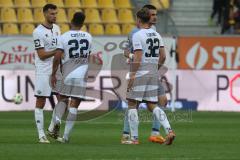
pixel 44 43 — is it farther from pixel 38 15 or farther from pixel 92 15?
pixel 92 15

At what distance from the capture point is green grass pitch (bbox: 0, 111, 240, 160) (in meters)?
12.4

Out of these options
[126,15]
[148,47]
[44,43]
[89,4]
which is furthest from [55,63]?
[126,15]

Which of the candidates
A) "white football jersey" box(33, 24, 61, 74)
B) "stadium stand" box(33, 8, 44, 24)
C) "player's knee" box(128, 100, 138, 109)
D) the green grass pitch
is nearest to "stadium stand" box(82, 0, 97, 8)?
"stadium stand" box(33, 8, 44, 24)

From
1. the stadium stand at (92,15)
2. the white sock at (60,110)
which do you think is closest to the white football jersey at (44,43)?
the white sock at (60,110)

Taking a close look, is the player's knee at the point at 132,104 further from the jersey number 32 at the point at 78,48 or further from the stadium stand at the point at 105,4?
the stadium stand at the point at 105,4

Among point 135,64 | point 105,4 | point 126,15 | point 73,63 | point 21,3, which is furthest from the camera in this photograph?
point 105,4

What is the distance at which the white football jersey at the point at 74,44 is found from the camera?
47.1ft

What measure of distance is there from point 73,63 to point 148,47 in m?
1.24

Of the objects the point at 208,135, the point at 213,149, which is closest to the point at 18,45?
the point at 208,135

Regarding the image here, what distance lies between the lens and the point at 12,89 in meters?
23.6

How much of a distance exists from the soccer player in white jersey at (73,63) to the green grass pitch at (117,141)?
2.06ft

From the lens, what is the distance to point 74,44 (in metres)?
14.4

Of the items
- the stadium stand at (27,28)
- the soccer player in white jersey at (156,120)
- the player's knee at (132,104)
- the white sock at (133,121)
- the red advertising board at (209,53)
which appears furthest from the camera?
the stadium stand at (27,28)

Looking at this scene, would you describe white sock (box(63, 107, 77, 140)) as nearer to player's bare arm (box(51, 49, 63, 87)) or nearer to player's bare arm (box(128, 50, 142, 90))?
player's bare arm (box(51, 49, 63, 87))
